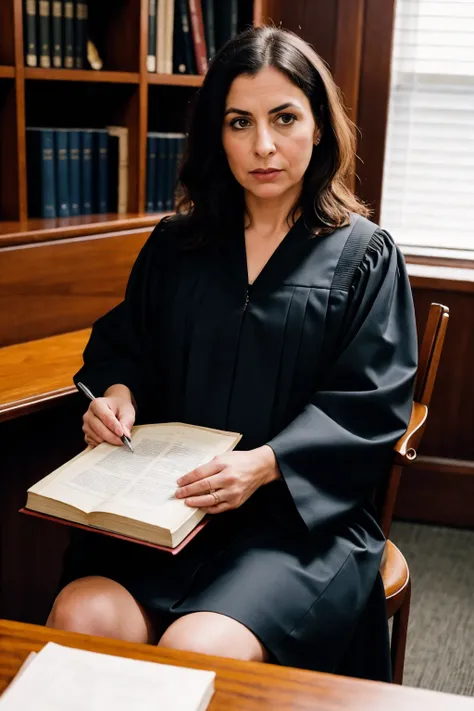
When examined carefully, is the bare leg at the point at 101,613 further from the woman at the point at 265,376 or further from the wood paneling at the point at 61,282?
the wood paneling at the point at 61,282

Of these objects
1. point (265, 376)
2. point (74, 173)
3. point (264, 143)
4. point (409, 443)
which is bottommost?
point (409, 443)

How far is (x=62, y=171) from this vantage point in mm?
2582

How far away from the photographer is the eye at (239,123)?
1833mm

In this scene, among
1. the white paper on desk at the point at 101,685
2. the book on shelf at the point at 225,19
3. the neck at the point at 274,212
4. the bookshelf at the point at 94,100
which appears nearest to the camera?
the white paper on desk at the point at 101,685

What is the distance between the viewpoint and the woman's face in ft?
5.85

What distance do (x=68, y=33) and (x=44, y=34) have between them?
3.3 inches

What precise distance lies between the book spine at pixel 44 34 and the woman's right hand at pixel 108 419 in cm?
111

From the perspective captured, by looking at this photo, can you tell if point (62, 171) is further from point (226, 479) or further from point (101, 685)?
point (101, 685)

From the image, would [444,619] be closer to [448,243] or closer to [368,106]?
[448,243]

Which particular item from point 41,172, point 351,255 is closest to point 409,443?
point 351,255

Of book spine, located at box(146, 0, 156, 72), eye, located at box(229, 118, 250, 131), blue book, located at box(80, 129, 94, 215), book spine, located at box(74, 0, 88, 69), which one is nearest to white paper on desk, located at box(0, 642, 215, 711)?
eye, located at box(229, 118, 250, 131)

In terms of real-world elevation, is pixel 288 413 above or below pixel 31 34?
below

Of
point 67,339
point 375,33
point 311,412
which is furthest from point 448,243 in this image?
point 311,412

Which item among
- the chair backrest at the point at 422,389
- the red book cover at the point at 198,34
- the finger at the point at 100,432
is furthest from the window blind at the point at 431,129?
the finger at the point at 100,432
